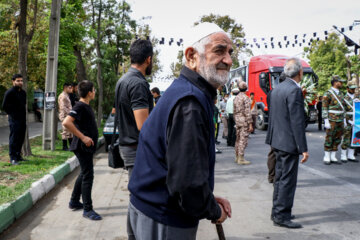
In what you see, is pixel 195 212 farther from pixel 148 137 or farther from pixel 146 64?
pixel 146 64

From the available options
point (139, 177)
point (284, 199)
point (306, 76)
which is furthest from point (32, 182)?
point (306, 76)

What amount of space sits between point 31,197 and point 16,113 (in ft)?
9.45

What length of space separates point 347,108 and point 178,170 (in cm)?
776

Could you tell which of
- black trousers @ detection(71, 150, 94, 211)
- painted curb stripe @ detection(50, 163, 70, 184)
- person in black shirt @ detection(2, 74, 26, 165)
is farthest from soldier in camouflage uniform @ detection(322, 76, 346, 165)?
person in black shirt @ detection(2, 74, 26, 165)

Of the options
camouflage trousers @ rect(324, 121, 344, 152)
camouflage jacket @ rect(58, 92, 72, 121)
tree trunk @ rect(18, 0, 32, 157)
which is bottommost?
camouflage trousers @ rect(324, 121, 344, 152)

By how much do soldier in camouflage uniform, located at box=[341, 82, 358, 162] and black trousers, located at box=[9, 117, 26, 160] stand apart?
7413mm

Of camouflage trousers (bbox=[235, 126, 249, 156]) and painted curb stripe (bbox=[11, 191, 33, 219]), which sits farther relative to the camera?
camouflage trousers (bbox=[235, 126, 249, 156])

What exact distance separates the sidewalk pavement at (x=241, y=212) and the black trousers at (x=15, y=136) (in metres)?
1.40

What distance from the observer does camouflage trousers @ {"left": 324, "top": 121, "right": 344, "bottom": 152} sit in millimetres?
7598

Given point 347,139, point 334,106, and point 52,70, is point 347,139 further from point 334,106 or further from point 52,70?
point 52,70

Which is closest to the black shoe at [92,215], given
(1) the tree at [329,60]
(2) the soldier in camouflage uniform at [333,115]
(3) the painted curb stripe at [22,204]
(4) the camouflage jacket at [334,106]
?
(3) the painted curb stripe at [22,204]

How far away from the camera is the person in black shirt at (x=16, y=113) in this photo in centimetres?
690

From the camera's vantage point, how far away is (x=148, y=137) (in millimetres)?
1523

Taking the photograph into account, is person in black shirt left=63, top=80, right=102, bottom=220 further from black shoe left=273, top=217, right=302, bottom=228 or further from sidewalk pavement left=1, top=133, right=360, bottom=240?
black shoe left=273, top=217, right=302, bottom=228
